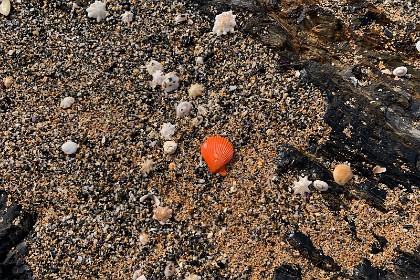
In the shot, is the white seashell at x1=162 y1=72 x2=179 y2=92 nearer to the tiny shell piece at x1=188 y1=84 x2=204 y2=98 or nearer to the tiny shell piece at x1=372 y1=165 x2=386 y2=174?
the tiny shell piece at x1=188 y1=84 x2=204 y2=98

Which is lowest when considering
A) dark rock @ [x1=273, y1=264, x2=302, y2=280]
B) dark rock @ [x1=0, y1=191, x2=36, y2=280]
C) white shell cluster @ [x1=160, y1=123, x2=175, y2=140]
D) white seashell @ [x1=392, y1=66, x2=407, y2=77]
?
dark rock @ [x1=0, y1=191, x2=36, y2=280]

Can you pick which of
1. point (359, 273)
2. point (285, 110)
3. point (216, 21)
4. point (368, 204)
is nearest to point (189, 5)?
point (216, 21)

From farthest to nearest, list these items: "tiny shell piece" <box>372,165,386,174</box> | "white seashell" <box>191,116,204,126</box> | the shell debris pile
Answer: "white seashell" <box>191,116,204,126</box> < "tiny shell piece" <box>372,165,386,174</box> < the shell debris pile

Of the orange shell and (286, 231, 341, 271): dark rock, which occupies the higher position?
the orange shell

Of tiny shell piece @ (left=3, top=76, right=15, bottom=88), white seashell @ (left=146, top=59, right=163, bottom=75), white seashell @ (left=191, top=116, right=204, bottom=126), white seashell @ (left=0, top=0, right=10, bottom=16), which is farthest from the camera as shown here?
white seashell @ (left=0, top=0, right=10, bottom=16)

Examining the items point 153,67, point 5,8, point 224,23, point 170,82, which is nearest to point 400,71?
point 224,23

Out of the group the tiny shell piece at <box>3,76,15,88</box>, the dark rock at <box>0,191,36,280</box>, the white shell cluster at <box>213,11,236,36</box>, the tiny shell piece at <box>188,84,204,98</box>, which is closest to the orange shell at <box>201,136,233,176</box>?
the tiny shell piece at <box>188,84,204,98</box>

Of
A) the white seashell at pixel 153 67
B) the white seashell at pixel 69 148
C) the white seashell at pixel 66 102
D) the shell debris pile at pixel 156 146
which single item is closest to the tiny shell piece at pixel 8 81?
the shell debris pile at pixel 156 146
